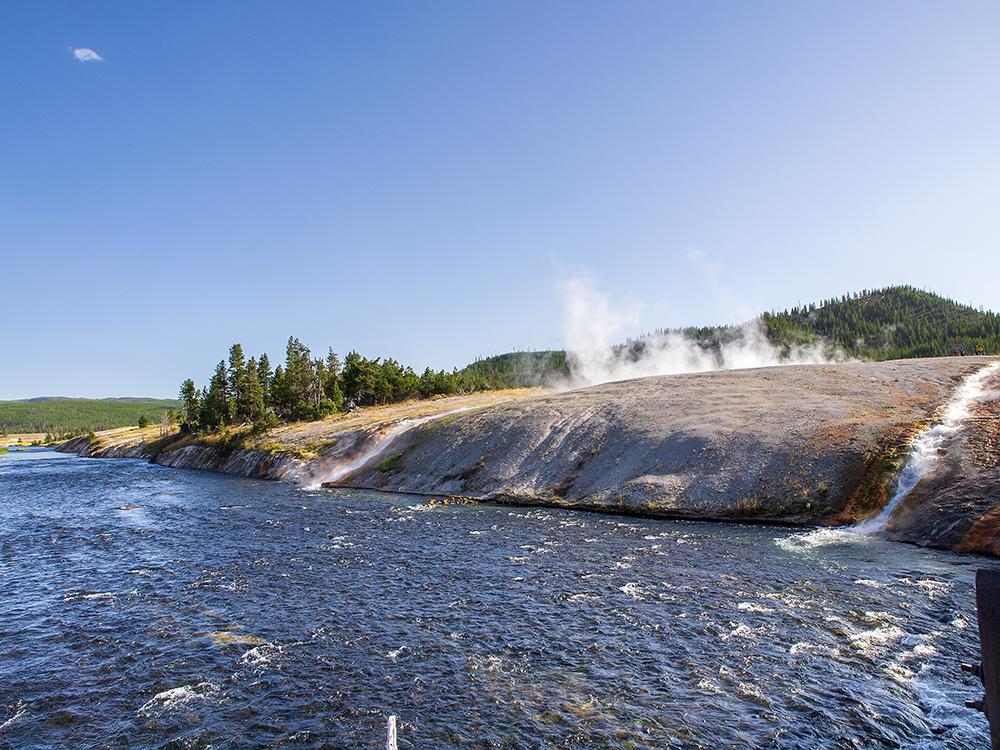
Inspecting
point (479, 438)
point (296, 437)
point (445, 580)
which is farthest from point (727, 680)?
point (296, 437)

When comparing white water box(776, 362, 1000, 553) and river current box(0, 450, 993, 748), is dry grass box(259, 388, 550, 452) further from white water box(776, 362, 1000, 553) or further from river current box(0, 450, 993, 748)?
white water box(776, 362, 1000, 553)

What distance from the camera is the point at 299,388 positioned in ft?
359

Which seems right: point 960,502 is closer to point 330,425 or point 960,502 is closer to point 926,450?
point 926,450

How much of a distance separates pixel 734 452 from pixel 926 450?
10619mm

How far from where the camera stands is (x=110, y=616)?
20219 mm

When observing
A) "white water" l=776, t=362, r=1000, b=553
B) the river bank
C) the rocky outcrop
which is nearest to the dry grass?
the river bank

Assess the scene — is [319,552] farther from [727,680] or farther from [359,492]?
[359,492]

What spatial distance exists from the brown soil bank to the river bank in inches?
4.1

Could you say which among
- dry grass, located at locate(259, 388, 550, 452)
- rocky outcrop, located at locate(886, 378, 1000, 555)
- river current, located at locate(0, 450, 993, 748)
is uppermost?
dry grass, located at locate(259, 388, 550, 452)

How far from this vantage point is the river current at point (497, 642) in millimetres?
12578

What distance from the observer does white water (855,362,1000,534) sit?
99.0ft

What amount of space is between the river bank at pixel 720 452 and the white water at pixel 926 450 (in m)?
0.53

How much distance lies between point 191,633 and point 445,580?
30.7 feet

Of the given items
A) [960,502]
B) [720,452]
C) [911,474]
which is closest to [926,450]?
[911,474]
